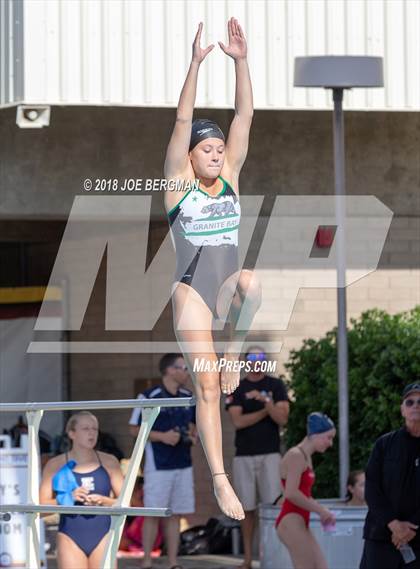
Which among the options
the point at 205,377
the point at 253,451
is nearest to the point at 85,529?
the point at 253,451

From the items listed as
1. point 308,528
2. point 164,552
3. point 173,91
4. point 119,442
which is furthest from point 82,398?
point 308,528

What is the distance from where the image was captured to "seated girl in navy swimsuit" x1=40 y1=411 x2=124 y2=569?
840 cm

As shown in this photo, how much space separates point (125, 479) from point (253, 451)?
470cm

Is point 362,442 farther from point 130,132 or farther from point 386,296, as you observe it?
point 130,132

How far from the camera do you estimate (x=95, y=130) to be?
39.3ft

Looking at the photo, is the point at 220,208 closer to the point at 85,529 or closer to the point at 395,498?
the point at 395,498

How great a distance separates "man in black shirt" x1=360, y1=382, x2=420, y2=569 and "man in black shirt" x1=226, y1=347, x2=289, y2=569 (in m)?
2.08

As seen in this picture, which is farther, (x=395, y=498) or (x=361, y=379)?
(x=361, y=379)

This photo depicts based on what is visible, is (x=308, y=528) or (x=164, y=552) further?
(x=164, y=552)

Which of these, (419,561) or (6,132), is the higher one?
(6,132)

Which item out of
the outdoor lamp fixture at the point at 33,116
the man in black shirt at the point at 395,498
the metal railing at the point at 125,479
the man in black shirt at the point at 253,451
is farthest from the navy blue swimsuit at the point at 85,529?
the outdoor lamp fixture at the point at 33,116

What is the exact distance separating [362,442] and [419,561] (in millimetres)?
3142

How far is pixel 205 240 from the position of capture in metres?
4.12

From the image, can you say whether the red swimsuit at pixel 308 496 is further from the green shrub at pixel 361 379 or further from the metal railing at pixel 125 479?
the metal railing at pixel 125 479
